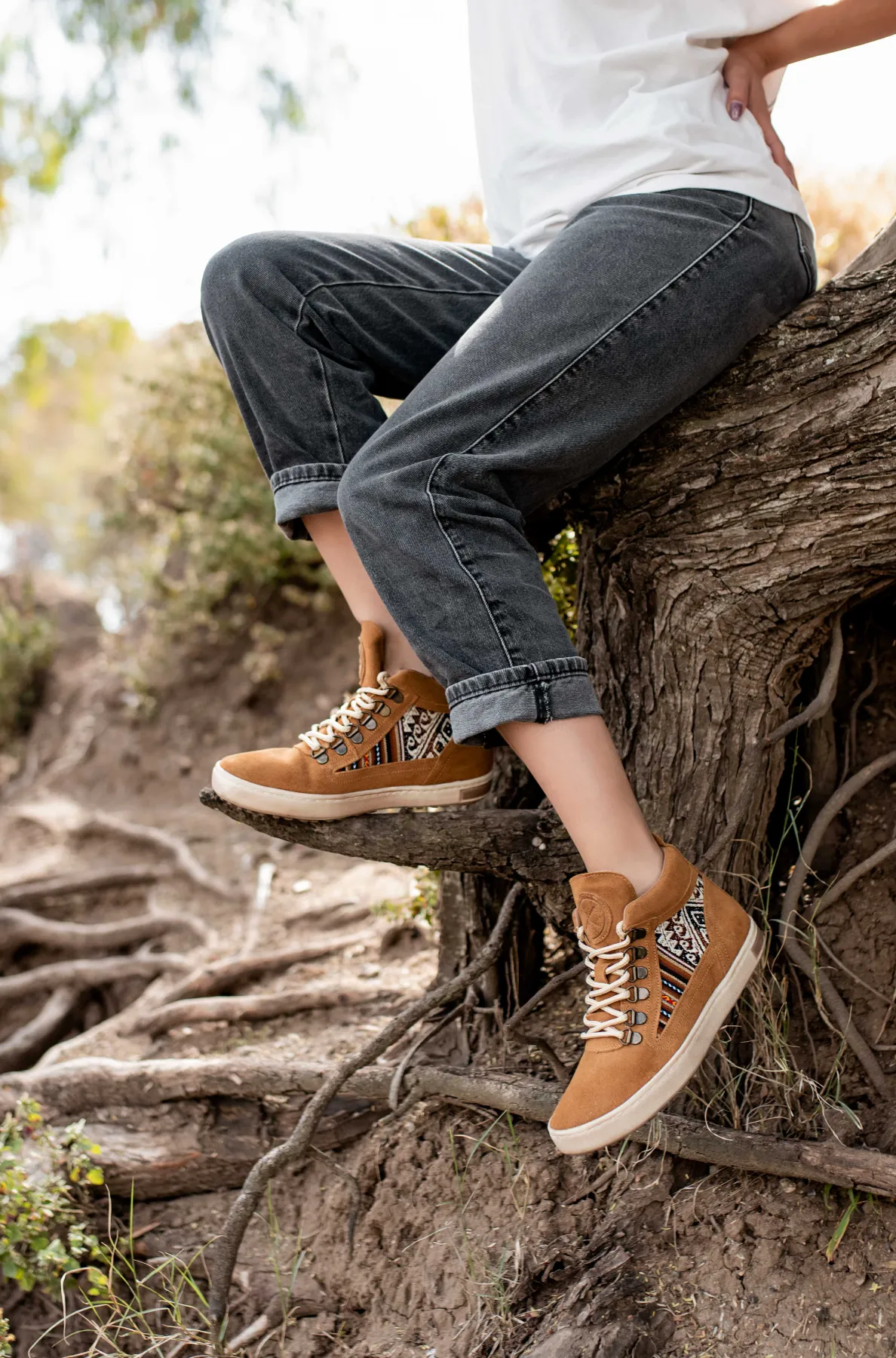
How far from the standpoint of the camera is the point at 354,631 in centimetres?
470

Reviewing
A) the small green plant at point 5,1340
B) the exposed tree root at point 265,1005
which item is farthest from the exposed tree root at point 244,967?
the small green plant at point 5,1340

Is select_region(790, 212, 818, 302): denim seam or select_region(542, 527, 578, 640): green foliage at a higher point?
select_region(790, 212, 818, 302): denim seam

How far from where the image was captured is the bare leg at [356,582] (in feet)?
5.69

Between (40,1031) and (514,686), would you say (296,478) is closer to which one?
(514,686)

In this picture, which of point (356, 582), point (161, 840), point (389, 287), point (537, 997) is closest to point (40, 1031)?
point (161, 840)

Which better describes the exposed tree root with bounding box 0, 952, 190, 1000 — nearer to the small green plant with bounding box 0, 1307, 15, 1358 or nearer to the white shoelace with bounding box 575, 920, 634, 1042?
the small green plant with bounding box 0, 1307, 15, 1358

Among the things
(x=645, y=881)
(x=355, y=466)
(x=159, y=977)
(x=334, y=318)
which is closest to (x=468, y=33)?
(x=334, y=318)

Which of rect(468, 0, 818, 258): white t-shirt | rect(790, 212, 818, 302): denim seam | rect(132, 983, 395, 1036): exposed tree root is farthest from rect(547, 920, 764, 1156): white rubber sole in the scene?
rect(132, 983, 395, 1036): exposed tree root

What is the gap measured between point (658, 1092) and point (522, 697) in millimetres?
573

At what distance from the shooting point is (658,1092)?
143 cm

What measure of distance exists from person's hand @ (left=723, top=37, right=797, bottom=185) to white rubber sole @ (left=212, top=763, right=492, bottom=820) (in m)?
1.13

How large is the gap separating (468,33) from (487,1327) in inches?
86.7

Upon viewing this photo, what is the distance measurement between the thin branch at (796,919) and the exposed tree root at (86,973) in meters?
2.28

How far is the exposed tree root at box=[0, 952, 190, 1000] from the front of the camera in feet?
11.6
